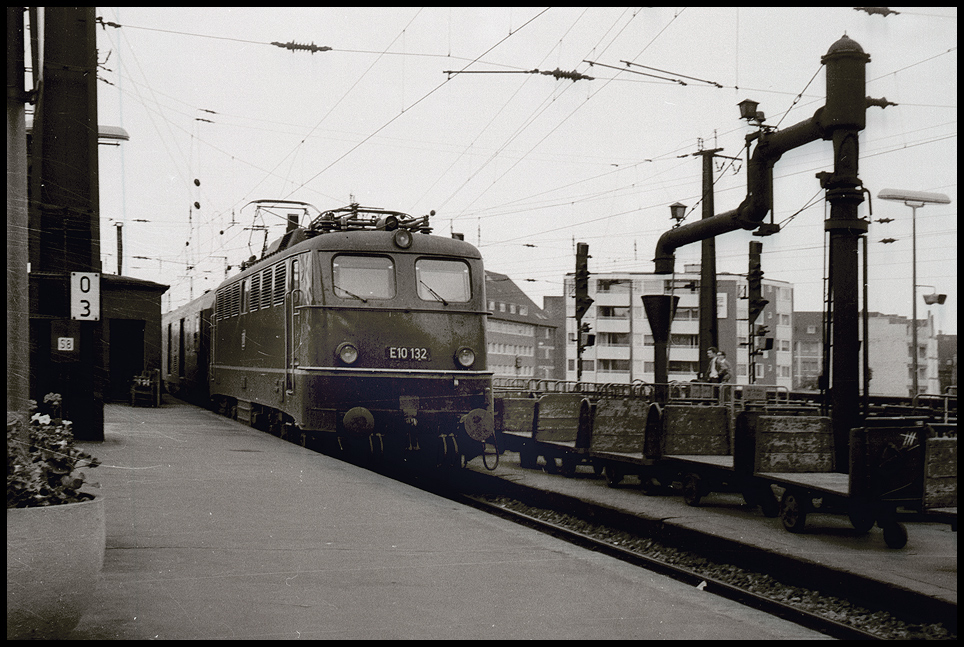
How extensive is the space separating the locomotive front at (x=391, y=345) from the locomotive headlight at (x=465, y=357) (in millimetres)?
15

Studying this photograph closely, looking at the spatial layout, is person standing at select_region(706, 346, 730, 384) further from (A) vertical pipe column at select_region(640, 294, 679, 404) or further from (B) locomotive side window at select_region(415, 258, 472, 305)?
(B) locomotive side window at select_region(415, 258, 472, 305)

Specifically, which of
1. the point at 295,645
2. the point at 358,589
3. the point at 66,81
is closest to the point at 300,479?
the point at 358,589

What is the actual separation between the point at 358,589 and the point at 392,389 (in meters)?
7.24

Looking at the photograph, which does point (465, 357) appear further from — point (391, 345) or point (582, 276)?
point (582, 276)

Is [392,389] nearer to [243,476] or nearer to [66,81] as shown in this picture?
[243,476]

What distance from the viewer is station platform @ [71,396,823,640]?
5.34 m

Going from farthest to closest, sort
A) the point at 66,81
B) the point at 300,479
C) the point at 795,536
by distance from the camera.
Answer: the point at 66,81 → the point at 300,479 → the point at 795,536

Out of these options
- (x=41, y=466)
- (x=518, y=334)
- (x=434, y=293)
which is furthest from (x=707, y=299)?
(x=518, y=334)

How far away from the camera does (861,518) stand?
885cm

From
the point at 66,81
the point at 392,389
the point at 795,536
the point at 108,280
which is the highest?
the point at 66,81

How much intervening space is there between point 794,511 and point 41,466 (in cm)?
680

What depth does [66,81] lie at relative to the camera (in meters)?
15.5

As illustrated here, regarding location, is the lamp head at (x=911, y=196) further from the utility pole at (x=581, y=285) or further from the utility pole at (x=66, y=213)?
the utility pole at (x=66, y=213)

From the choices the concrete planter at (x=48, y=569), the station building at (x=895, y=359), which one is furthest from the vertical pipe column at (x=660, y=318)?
the station building at (x=895, y=359)
